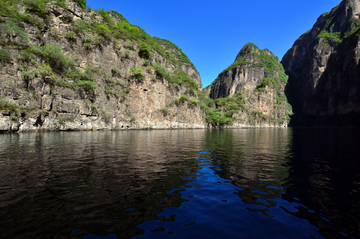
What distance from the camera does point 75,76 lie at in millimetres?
37719

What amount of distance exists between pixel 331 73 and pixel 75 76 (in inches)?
5189

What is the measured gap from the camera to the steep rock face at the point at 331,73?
81.6 m

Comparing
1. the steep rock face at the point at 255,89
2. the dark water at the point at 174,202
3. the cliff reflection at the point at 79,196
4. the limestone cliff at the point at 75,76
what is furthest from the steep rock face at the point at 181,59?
the dark water at the point at 174,202

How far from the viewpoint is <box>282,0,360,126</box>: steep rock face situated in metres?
81.6

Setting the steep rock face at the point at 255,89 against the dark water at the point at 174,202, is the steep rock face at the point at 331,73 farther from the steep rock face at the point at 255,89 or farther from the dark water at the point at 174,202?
the dark water at the point at 174,202

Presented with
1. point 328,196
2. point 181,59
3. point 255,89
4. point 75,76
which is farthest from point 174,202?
point 255,89

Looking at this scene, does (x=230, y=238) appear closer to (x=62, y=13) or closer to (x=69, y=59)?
(x=69, y=59)

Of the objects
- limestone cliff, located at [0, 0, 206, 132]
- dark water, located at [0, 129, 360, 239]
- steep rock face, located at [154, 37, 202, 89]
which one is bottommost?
dark water, located at [0, 129, 360, 239]

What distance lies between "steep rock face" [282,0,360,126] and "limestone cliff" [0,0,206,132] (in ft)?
276

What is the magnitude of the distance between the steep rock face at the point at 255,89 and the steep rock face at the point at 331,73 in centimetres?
1369

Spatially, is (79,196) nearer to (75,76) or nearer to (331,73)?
(75,76)

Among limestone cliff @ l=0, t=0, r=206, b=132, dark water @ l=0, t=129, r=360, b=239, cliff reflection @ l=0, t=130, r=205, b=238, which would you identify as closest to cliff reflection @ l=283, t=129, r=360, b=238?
dark water @ l=0, t=129, r=360, b=239

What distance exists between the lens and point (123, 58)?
5088cm

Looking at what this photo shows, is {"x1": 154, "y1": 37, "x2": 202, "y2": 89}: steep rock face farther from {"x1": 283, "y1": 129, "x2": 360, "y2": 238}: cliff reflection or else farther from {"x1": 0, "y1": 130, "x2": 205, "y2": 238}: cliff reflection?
{"x1": 0, "y1": 130, "x2": 205, "y2": 238}: cliff reflection
